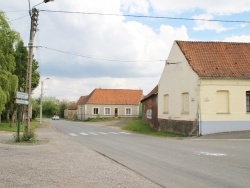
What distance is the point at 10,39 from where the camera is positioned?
3031cm

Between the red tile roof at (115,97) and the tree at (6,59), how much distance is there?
47277 mm

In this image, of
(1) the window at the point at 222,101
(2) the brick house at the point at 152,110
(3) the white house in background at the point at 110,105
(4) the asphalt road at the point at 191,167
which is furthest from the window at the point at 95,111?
(4) the asphalt road at the point at 191,167

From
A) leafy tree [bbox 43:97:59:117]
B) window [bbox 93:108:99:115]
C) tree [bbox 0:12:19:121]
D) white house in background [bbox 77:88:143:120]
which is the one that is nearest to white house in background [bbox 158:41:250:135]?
tree [bbox 0:12:19:121]

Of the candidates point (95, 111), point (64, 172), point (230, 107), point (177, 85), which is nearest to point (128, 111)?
point (95, 111)

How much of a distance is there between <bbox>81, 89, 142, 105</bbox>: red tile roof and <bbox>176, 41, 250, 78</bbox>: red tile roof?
4883cm

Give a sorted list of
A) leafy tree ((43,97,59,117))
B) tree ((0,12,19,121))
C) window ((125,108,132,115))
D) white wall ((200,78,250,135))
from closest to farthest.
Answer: white wall ((200,78,250,135)), tree ((0,12,19,121)), window ((125,108,132,115)), leafy tree ((43,97,59,117))

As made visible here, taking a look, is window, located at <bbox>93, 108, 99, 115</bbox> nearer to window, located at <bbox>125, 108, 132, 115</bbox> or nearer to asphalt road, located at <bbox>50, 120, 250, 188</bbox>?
window, located at <bbox>125, 108, 132, 115</bbox>

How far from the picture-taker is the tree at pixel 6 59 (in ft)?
95.4

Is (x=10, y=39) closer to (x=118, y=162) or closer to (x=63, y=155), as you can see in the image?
(x=63, y=155)

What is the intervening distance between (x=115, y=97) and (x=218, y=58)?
52.6 m

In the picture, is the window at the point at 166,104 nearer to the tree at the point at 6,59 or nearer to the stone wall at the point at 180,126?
the stone wall at the point at 180,126

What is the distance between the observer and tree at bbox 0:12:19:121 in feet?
95.4

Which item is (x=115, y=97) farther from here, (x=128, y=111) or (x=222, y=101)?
(x=222, y=101)

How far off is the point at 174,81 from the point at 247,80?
6.39 meters
